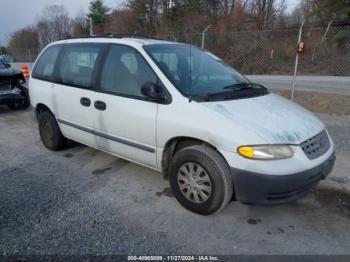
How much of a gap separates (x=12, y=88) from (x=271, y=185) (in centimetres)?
730

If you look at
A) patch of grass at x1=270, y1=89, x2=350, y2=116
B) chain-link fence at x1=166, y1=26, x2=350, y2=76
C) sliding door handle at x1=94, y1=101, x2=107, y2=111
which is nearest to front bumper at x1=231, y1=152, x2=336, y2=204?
sliding door handle at x1=94, y1=101, x2=107, y2=111

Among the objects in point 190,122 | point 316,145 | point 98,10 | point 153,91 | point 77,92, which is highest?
point 98,10

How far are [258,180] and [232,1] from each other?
93.1ft

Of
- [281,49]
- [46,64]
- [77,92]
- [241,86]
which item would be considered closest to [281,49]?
[281,49]

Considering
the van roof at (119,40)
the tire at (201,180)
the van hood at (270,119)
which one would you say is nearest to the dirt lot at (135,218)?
the tire at (201,180)

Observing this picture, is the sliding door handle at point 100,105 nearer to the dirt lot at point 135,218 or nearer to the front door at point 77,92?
the front door at point 77,92

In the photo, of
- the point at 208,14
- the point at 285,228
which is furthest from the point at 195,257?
the point at 208,14

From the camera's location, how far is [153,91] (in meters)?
3.01

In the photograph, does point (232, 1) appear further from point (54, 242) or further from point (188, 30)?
point (54, 242)

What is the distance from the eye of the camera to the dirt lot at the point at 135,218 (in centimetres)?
253

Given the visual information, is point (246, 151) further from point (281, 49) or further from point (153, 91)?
point (281, 49)

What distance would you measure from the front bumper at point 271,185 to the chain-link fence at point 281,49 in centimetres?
1506

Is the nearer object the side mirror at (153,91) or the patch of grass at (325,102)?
the side mirror at (153,91)

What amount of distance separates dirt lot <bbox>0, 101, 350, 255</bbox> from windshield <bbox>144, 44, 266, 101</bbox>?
1.30 metres
